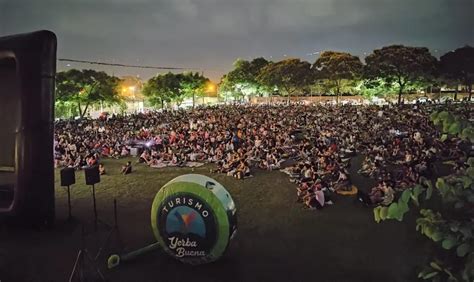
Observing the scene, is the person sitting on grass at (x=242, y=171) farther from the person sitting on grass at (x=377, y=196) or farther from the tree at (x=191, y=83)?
the tree at (x=191, y=83)

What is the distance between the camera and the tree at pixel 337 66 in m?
54.9

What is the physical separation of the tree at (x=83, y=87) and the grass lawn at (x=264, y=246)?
3545 cm

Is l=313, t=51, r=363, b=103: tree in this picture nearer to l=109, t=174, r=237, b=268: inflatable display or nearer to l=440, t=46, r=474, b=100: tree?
l=440, t=46, r=474, b=100: tree

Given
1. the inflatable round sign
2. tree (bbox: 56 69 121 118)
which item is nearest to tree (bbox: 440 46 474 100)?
tree (bbox: 56 69 121 118)

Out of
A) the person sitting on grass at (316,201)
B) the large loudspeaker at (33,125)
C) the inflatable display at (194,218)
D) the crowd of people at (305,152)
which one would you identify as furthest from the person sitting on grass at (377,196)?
the large loudspeaker at (33,125)

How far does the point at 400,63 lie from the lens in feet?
152

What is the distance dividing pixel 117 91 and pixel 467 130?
5542 centimetres

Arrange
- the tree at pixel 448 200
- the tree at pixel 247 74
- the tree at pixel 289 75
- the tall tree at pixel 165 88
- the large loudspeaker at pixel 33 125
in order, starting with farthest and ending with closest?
the tree at pixel 247 74 → the tall tree at pixel 165 88 → the tree at pixel 289 75 → the large loudspeaker at pixel 33 125 → the tree at pixel 448 200

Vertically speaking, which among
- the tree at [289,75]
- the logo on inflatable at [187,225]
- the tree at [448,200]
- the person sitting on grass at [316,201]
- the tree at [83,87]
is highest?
the tree at [289,75]

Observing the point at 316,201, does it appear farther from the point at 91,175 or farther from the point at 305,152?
the point at 305,152

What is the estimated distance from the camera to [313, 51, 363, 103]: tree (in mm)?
54906

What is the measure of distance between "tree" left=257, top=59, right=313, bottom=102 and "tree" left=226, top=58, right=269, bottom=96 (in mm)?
9423

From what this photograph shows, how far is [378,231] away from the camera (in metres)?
8.53

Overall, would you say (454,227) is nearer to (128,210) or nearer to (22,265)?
(22,265)
